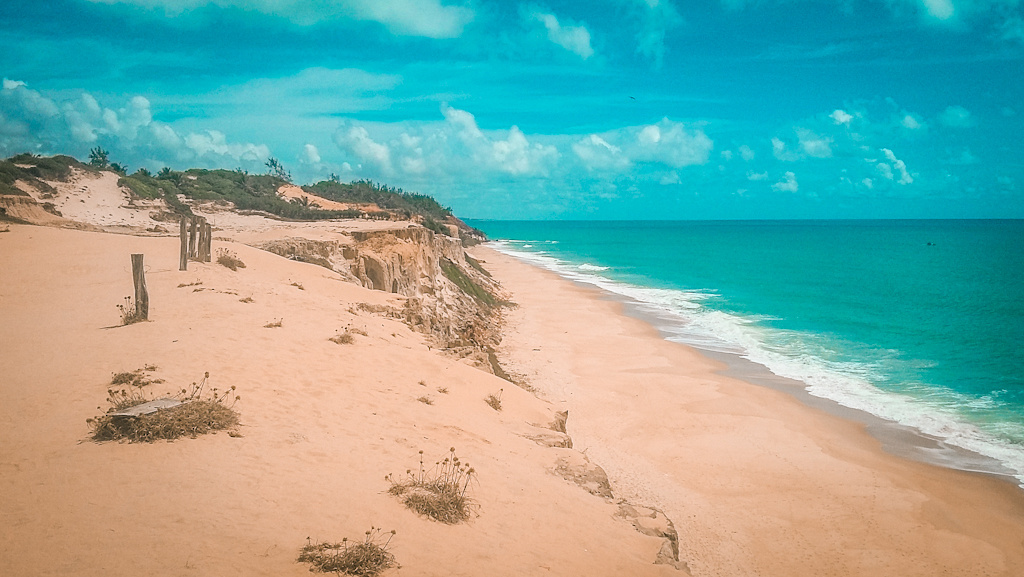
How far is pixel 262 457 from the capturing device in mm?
7129

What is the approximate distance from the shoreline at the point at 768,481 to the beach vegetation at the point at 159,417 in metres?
7.43

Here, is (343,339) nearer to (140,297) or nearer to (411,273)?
(140,297)

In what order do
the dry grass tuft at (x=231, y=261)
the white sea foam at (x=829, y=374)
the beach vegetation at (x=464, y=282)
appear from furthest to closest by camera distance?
1. the beach vegetation at (x=464, y=282)
2. the dry grass tuft at (x=231, y=261)
3. the white sea foam at (x=829, y=374)

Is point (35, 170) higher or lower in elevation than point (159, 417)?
higher

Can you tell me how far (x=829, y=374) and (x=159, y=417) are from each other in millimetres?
22329

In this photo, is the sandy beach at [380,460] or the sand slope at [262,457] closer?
the sand slope at [262,457]

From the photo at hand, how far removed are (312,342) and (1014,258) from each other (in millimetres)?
88616

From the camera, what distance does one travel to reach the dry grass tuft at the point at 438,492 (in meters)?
6.70

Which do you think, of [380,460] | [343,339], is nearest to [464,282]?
[343,339]

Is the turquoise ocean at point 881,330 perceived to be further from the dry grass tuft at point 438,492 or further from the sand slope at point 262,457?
the dry grass tuft at point 438,492

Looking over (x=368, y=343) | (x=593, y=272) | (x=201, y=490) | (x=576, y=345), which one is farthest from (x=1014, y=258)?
(x=201, y=490)

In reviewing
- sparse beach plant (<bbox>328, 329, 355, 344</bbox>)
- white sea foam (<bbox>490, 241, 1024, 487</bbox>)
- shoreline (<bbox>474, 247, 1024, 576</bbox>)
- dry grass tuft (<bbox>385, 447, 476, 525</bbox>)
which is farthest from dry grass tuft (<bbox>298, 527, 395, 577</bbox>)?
white sea foam (<bbox>490, 241, 1024, 487</bbox>)

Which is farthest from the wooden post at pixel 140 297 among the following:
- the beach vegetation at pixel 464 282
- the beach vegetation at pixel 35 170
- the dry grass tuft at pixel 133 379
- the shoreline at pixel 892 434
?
the beach vegetation at pixel 35 170

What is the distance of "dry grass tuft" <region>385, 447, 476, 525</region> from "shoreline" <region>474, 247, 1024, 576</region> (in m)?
4.18
